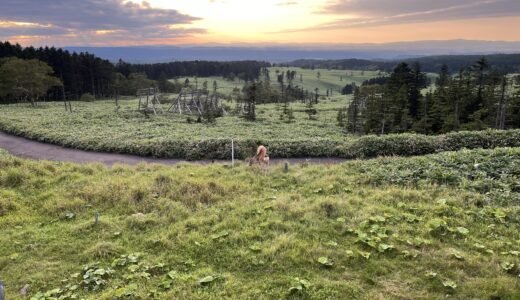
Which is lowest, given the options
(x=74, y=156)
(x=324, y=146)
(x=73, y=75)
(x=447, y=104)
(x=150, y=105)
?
(x=74, y=156)

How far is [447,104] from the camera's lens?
38938 mm

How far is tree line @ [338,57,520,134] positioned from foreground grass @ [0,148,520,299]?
80.7 feet

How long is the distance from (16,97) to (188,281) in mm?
77795

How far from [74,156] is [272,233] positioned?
20.8 metres

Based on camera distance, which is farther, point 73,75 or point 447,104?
point 73,75

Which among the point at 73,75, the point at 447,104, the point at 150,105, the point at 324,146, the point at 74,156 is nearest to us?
the point at 324,146

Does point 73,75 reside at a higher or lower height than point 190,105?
higher

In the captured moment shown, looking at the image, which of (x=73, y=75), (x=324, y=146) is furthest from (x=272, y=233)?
(x=73, y=75)

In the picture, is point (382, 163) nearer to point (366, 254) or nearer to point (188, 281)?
point (366, 254)

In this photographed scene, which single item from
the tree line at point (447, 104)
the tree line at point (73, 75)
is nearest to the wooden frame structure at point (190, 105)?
the tree line at point (73, 75)

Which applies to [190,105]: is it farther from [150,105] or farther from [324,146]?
[324,146]

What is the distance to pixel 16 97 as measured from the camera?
226 feet

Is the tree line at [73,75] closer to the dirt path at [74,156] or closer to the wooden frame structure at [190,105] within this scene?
the wooden frame structure at [190,105]

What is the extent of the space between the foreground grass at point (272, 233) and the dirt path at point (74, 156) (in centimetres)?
734
